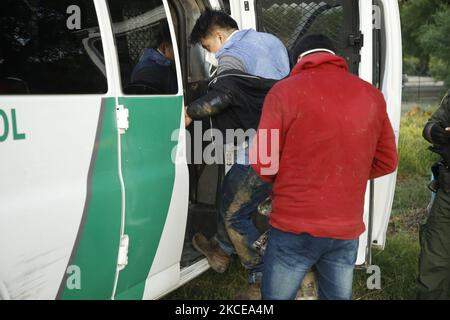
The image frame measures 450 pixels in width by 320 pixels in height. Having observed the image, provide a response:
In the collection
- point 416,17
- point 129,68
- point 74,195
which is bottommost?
point 74,195

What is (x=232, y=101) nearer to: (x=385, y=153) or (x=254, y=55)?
(x=254, y=55)

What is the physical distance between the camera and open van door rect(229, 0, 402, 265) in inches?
136

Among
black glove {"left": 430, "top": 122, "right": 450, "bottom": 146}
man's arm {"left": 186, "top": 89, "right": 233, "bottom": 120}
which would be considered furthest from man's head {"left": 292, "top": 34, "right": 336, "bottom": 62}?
black glove {"left": 430, "top": 122, "right": 450, "bottom": 146}

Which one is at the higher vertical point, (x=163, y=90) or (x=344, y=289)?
(x=163, y=90)

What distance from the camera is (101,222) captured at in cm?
237

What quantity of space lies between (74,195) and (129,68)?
0.73 meters

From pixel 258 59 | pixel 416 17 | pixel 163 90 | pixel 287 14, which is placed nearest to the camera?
pixel 163 90

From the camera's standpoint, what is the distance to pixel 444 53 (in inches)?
485

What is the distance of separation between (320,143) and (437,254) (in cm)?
169

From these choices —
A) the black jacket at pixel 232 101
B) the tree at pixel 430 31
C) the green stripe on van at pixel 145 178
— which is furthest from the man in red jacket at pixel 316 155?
the tree at pixel 430 31

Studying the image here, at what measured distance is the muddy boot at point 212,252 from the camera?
137 inches

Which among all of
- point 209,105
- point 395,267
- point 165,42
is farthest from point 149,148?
point 395,267

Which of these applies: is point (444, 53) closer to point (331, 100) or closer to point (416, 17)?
point (416, 17)
